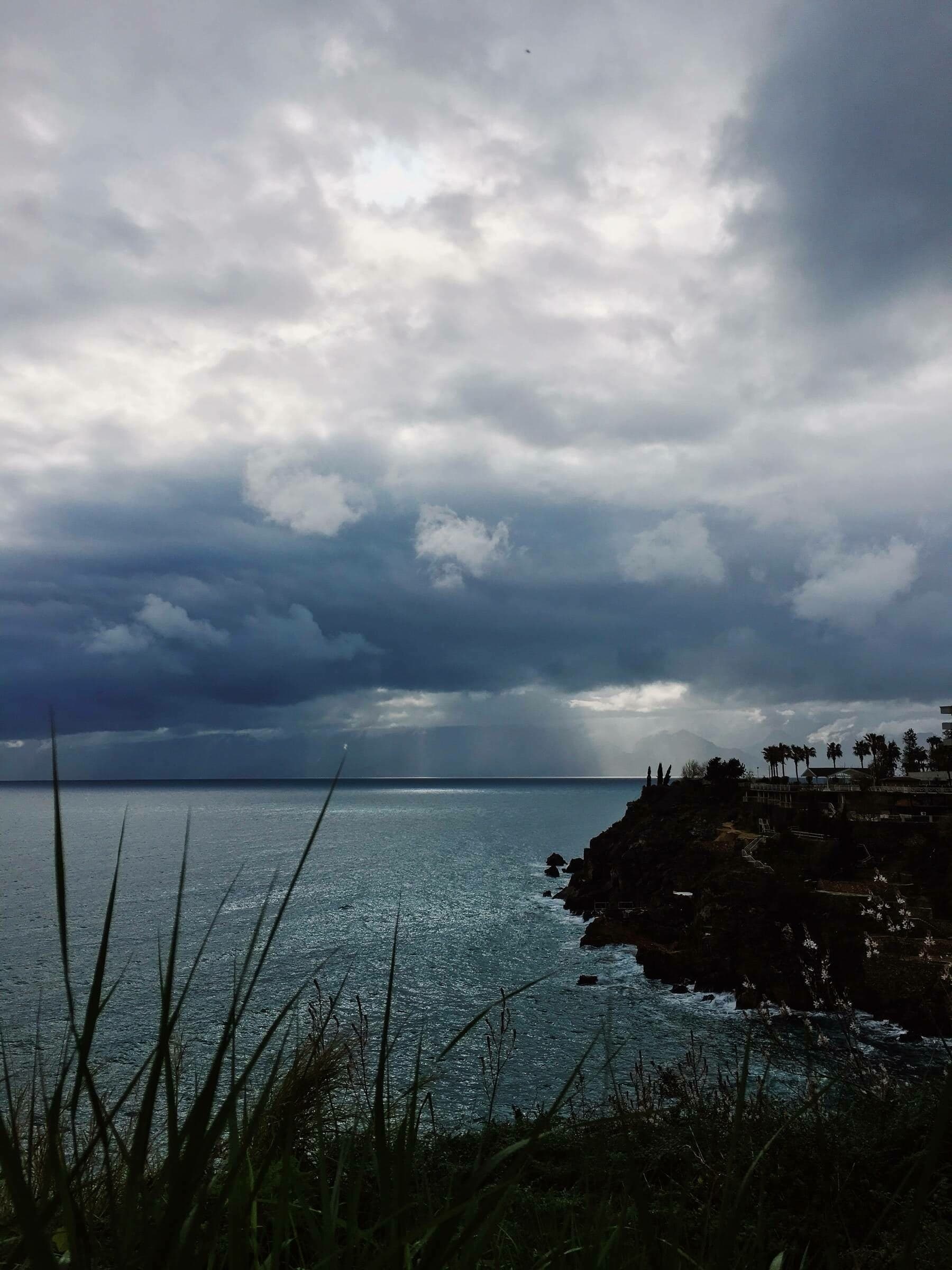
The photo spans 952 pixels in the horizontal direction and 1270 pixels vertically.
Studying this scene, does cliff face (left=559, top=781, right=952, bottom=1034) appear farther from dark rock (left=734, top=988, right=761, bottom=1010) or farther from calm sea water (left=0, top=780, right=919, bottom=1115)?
calm sea water (left=0, top=780, right=919, bottom=1115)

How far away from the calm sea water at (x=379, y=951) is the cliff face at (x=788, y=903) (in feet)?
8.54

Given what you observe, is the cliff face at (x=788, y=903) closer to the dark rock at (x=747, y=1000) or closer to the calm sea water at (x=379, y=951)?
the dark rock at (x=747, y=1000)

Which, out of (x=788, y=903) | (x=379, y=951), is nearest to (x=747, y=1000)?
(x=788, y=903)

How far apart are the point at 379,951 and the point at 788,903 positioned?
23.1 metres

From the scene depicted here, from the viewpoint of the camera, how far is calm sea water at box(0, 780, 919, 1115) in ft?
91.4

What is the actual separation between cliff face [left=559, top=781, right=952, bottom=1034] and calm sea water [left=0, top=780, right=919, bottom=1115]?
8.54 feet

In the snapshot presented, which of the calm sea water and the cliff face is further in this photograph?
the cliff face

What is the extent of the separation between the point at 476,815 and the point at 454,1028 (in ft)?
537

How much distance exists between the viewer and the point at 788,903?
3891 cm

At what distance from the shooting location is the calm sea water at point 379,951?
2786 centimetres

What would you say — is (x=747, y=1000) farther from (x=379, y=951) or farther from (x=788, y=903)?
(x=379, y=951)

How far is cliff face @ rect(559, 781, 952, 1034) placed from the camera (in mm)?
31188

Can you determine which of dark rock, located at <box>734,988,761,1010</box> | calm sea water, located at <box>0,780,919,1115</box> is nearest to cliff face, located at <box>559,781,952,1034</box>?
dark rock, located at <box>734,988,761,1010</box>

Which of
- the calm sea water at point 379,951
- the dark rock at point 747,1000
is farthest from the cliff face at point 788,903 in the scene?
the calm sea water at point 379,951
